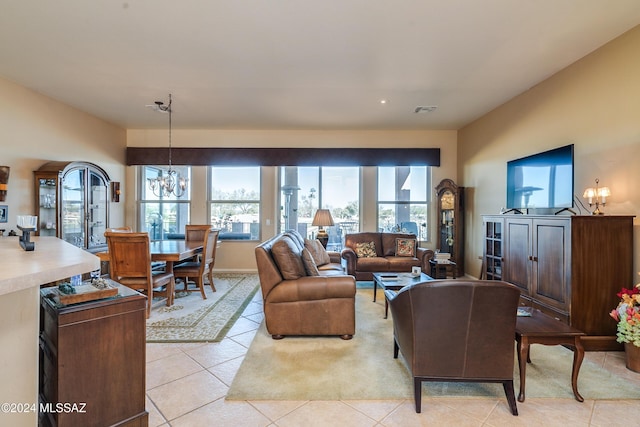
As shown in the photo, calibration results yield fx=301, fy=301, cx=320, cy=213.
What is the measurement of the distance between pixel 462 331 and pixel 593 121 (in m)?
2.81

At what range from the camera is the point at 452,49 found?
119 inches

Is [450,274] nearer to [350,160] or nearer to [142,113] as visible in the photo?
[350,160]

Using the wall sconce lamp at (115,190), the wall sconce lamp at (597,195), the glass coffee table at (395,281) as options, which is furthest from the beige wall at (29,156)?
the wall sconce lamp at (597,195)

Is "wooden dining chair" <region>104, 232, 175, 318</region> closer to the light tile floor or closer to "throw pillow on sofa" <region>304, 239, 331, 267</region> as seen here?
the light tile floor

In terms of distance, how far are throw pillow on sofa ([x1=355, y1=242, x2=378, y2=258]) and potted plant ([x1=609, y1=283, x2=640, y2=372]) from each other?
3124 millimetres

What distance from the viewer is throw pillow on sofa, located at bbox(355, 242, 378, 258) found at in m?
5.19

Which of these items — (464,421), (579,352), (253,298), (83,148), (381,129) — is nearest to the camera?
(464,421)

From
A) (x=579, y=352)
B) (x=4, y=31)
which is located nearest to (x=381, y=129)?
(x=579, y=352)

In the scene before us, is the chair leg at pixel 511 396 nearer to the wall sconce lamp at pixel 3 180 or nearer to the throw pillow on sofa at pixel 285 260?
the throw pillow on sofa at pixel 285 260

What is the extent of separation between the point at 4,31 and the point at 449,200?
623 centimetres

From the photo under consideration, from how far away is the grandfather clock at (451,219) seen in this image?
5496 millimetres

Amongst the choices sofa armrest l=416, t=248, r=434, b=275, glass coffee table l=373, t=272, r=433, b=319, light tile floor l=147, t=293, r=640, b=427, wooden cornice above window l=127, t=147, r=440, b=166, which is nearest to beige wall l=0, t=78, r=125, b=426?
wooden cornice above window l=127, t=147, r=440, b=166

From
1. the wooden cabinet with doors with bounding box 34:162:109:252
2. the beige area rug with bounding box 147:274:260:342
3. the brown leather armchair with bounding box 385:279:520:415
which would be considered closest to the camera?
the brown leather armchair with bounding box 385:279:520:415

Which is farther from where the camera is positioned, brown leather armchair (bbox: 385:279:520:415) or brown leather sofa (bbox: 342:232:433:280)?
brown leather sofa (bbox: 342:232:433:280)
